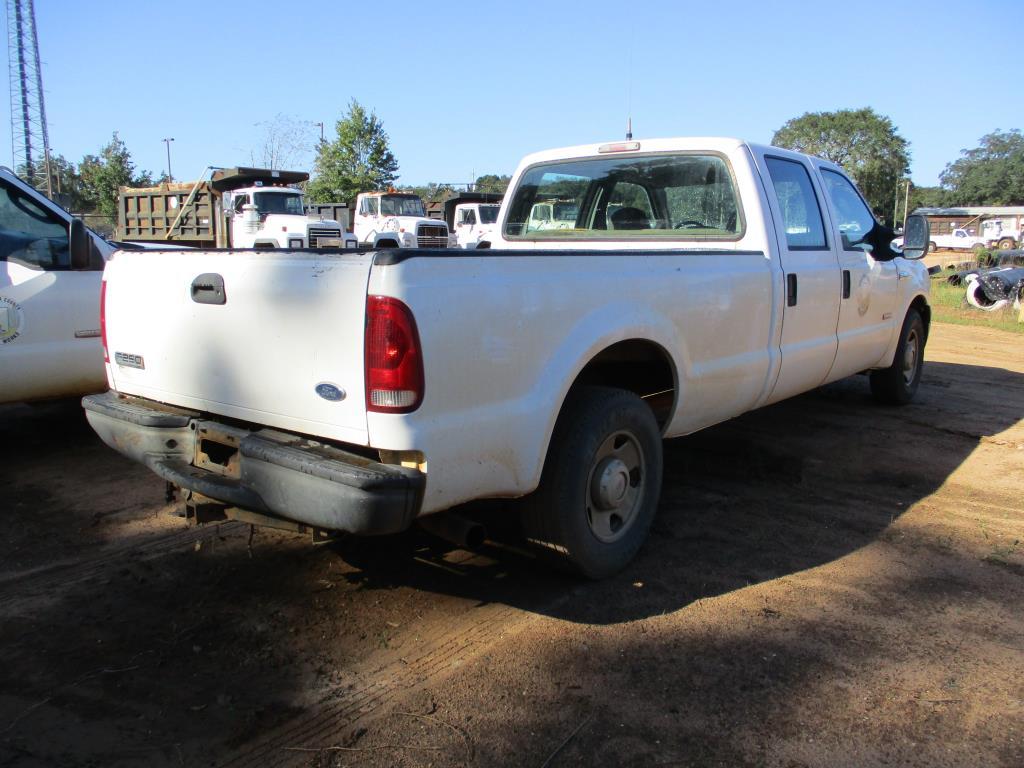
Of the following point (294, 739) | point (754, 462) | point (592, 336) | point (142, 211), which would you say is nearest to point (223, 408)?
point (294, 739)

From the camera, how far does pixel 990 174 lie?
92.4 m

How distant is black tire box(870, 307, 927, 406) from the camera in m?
6.84

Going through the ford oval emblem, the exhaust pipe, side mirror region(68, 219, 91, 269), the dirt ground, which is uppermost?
side mirror region(68, 219, 91, 269)

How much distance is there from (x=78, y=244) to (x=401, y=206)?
20997mm

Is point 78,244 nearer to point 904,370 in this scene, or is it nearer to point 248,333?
point 248,333

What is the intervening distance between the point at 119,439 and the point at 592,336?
2.04 metres

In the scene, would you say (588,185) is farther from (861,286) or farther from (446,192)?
(446,192)

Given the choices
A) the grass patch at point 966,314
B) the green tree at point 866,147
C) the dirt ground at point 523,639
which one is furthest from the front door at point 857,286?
the green tree at point 866,147

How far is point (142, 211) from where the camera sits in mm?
24344

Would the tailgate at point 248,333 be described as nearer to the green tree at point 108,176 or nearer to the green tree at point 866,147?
the green tree at point 108,176

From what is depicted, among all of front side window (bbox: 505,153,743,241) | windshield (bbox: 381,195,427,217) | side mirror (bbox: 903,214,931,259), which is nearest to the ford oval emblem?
front side window (bbox: 505,153,743,241)

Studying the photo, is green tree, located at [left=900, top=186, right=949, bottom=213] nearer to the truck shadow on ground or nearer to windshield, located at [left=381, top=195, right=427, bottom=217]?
windshield, located at [left=381, top=195, right=427, bottom=217]

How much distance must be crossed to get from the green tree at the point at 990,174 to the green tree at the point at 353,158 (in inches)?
2805

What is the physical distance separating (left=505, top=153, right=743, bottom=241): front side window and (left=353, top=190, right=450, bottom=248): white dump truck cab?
18561mm
